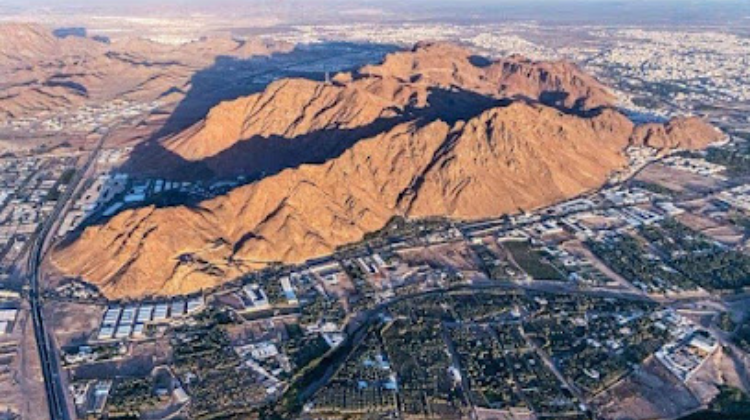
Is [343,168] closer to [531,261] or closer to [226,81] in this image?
[531,261]

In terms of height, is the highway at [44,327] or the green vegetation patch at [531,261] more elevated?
the green vegetation patch at [531,261]

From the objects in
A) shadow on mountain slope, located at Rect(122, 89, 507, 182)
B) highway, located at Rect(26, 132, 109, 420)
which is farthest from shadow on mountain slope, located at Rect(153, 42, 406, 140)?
highway, located at Rect(26, 132, 109, 420)

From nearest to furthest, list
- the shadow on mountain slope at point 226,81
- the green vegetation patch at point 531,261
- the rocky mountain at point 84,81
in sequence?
the green vegetation patch at point 531,261, the shadow on mountain slope at point 226,81, the rocky mountain at point 84,81

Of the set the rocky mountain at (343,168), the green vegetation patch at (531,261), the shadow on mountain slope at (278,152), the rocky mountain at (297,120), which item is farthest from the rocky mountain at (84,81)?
the green vegetation patch at (531,261)

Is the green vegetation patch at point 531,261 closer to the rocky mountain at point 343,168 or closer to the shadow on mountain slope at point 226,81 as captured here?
the rocky mountain at point 343,168

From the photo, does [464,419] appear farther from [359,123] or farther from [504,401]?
[359,123]

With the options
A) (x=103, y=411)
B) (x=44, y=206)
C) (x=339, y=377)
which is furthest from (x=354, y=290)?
(x=44, y=206)
